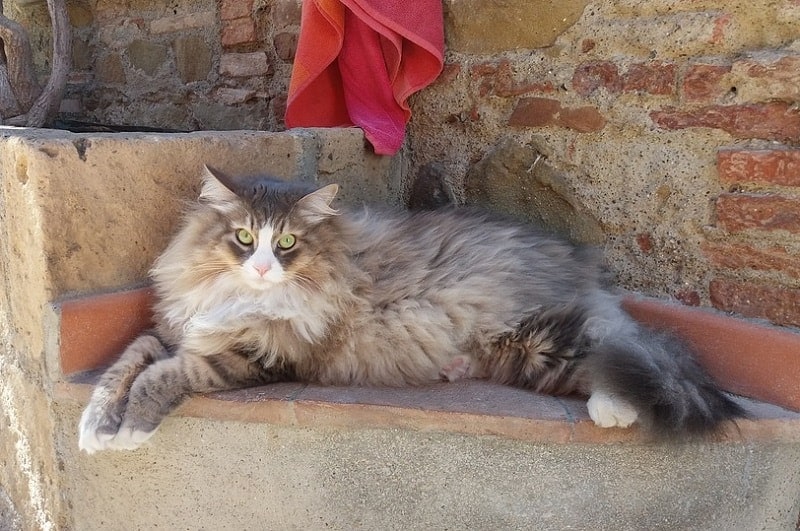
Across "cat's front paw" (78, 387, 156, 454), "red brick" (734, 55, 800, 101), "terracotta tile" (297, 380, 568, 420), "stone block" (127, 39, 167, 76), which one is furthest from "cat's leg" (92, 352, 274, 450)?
"stone block" (127, 39, 167, 76)

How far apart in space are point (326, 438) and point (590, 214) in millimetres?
1065

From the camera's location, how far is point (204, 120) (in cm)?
296

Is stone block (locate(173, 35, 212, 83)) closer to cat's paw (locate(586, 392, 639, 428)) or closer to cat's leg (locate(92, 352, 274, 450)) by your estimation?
cat's leg (locate(92, 352, 274, 450))

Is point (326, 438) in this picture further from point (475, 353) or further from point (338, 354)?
point (475, 353)

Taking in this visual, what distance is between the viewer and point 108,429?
1.39 m

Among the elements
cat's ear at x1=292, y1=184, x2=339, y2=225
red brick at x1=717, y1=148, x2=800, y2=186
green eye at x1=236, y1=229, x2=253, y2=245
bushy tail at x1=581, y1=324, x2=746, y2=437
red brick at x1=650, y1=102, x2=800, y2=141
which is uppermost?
red brick at x1=650, y1=102, x2=800, y2=141

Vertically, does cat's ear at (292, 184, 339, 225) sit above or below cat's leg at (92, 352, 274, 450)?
above

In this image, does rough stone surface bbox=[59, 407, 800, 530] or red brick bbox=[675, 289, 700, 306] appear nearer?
rough stone surface bbox=[59, 407, 800, 530]

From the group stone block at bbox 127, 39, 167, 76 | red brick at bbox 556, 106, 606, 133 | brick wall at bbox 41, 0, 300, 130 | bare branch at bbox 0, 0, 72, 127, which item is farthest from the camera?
stone block at bbox 127, 39, 167, 76

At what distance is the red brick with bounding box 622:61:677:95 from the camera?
173cm

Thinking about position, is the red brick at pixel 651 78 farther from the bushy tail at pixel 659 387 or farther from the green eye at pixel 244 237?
the green eye at pixel 244 237

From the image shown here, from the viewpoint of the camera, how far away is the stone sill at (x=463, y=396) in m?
1.38

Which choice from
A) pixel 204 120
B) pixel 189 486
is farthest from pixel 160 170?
pixel 204 120

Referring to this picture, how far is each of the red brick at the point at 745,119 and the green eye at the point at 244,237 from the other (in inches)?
46.5
